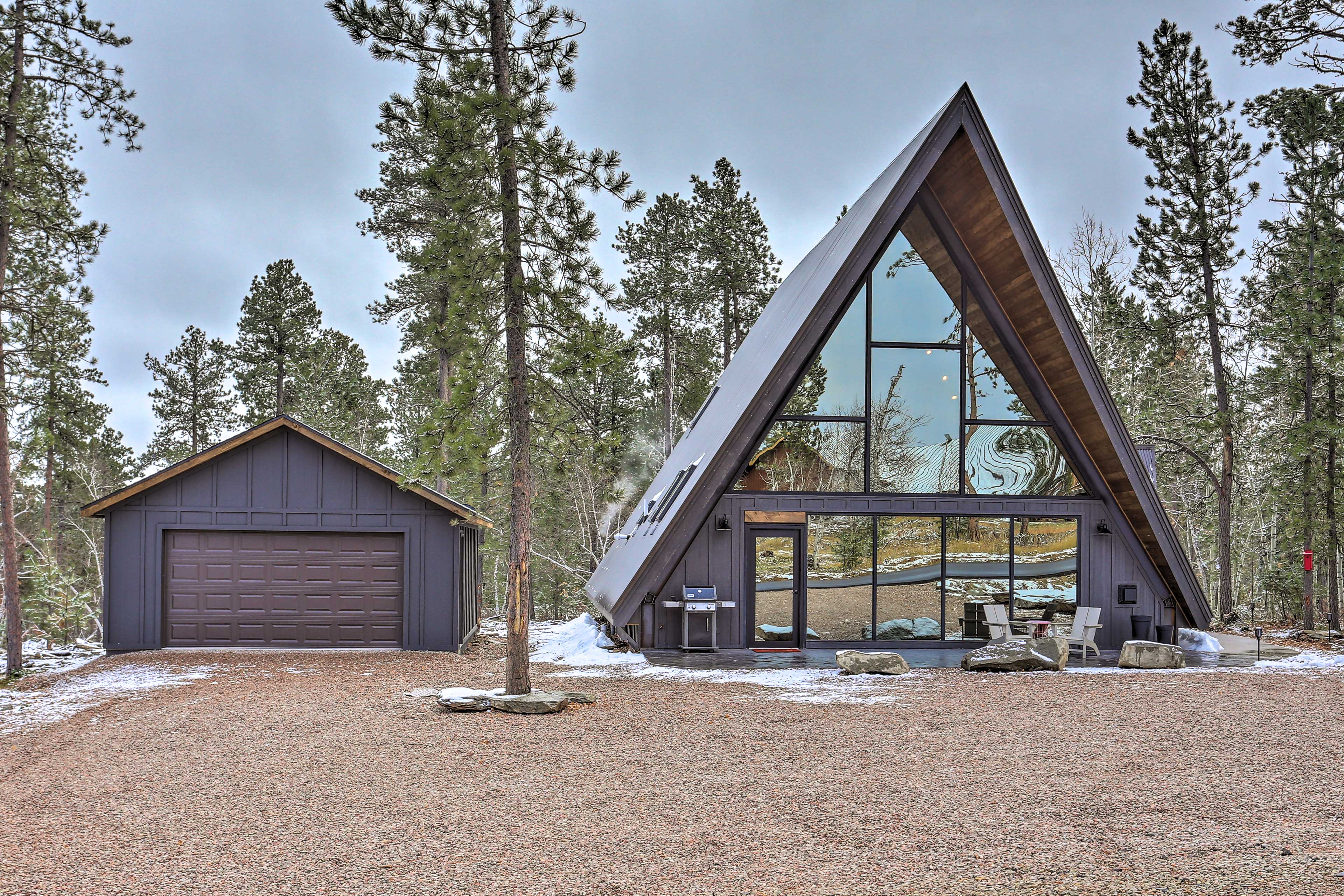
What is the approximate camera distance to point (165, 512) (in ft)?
41.7

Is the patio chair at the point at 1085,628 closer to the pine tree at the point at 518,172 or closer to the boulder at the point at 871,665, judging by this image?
the boulder at the point at 871,665

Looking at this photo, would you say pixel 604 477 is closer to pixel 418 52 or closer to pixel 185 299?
pixel 418 52

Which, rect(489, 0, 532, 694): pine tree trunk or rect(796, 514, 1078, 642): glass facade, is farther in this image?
rect(796, 514, 1078, 642): glass facade

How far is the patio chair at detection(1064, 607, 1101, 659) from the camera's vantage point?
1147 centimetres


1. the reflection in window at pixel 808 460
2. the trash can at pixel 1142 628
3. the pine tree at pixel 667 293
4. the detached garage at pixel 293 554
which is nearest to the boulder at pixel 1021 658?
the trash can at pixel 1142 628

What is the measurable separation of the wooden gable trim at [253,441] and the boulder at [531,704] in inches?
171

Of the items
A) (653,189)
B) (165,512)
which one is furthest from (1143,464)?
(653,189)

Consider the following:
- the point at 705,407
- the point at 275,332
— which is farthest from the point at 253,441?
the point at 275,332

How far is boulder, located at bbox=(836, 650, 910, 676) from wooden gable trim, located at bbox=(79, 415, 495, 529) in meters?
5.53

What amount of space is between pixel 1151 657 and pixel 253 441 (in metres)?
12.7

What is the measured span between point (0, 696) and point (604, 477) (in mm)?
14371

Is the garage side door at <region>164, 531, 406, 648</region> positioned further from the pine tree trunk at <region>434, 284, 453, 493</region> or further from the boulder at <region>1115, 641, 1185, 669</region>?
the boulder at <region>1115, 641, 1185, 669</region>

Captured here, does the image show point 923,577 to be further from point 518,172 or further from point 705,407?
point 518,172

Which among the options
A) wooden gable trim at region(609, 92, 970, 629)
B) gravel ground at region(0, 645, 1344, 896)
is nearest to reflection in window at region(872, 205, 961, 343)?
wooden gable trim at region(609, 92, 970, 629)
